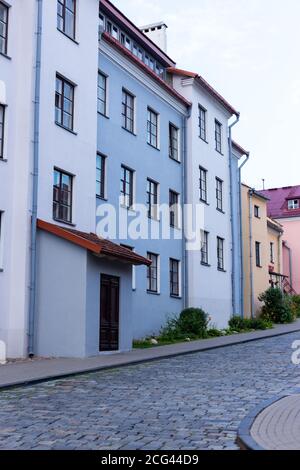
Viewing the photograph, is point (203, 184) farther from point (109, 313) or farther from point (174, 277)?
point (109, 313)

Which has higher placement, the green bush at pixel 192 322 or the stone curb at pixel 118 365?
the green bush at pixel 192 322

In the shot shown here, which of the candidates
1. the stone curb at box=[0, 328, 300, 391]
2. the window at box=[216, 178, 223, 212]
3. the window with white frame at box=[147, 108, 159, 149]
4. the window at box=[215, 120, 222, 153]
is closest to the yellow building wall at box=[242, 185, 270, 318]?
the window at box=[216, 178, 223, 212]

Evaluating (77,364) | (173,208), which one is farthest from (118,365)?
(173,208)

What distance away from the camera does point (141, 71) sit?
2369 cm

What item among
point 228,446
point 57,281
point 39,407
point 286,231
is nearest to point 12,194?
point 57,281

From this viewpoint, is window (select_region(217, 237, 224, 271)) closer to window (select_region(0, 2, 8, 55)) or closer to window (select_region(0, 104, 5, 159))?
window (select_region(0, 104, 5, 159))

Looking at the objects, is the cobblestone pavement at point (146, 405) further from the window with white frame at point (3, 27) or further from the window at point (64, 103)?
the window with white frame at point (3, 27)

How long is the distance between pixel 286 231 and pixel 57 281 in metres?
34.9

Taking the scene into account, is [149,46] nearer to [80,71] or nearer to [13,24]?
[80,71]

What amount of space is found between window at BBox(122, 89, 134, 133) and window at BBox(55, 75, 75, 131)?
156 inches

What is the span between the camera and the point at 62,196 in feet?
59.8

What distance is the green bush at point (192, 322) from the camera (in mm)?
23500

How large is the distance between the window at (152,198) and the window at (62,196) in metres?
5.78
